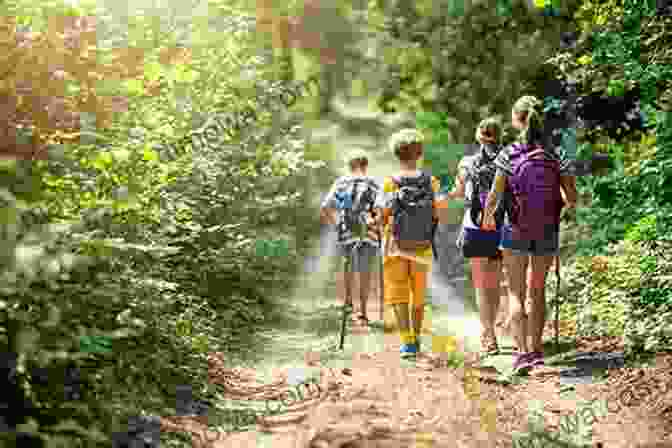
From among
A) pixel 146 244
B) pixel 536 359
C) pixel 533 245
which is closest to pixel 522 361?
pixel 536 359

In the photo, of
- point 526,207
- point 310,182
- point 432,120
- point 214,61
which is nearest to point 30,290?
point 526,207

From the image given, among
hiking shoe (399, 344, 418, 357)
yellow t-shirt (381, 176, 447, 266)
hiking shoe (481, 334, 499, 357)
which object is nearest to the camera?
hiking shoe (399, 344, 418, 357)

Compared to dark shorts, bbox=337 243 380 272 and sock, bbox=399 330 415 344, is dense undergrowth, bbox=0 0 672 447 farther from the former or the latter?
sock, bbox=399 330 415 344

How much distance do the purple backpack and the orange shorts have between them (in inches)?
45.3

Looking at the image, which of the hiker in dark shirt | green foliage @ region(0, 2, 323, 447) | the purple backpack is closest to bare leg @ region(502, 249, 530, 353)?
the purple backpack

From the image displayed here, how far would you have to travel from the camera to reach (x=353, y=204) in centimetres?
1244

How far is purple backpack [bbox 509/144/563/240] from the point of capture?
9.30 m

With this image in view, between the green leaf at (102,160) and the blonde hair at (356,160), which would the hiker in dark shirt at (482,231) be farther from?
the green leaf at (102,160)

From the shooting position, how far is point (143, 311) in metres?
8.32

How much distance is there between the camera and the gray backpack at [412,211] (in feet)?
32.5

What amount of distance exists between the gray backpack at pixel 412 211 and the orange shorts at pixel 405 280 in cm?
19

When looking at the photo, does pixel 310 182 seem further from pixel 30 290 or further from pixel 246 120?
pixel 30 290

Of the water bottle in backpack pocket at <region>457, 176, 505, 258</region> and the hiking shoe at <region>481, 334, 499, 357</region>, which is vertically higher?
the water bottle in backpack pocket at <region>457, 176, 505, 258</region>

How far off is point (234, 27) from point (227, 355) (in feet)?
16.8
